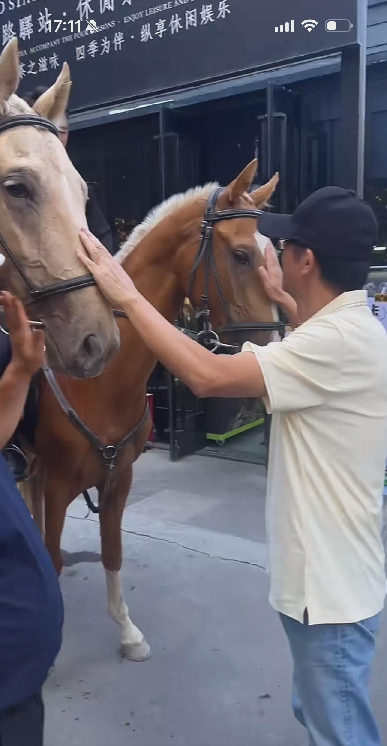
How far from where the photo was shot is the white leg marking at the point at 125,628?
116 inches

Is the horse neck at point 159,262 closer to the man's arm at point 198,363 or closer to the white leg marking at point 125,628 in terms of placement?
the man's arm at point 198,363

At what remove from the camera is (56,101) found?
2008mm

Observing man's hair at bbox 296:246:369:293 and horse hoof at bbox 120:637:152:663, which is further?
horse hoof at bbox 120:637:152:663

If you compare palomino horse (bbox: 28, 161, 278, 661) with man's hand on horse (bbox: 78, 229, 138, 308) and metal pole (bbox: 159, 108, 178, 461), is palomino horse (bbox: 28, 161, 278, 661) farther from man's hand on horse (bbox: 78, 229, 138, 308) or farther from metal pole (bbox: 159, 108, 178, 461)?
metal pole (bbox: 159, 108, 178, 461)

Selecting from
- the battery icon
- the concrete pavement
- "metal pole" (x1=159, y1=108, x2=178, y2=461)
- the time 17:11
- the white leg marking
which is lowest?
the concrete pavement

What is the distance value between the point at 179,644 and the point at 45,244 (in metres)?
2.19

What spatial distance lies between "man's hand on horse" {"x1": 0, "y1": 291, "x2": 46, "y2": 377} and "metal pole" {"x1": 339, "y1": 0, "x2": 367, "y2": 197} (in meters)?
2.84

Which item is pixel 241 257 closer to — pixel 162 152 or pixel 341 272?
Result: pixel 341 272

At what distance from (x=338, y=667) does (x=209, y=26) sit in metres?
3.56

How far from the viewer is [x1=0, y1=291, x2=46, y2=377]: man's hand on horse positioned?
59.6 inches

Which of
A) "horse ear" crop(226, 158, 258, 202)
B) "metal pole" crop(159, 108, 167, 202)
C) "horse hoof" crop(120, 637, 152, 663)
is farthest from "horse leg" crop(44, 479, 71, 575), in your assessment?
"metal pole" crop(159, 108, 167, 202)

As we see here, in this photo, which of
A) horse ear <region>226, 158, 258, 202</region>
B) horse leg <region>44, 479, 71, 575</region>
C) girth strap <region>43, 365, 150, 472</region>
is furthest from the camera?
horse ear <region>226, 158, 258, 202</region>

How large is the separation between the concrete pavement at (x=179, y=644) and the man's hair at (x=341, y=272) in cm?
184

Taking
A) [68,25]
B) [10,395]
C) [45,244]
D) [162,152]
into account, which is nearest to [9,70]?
[45,244]
